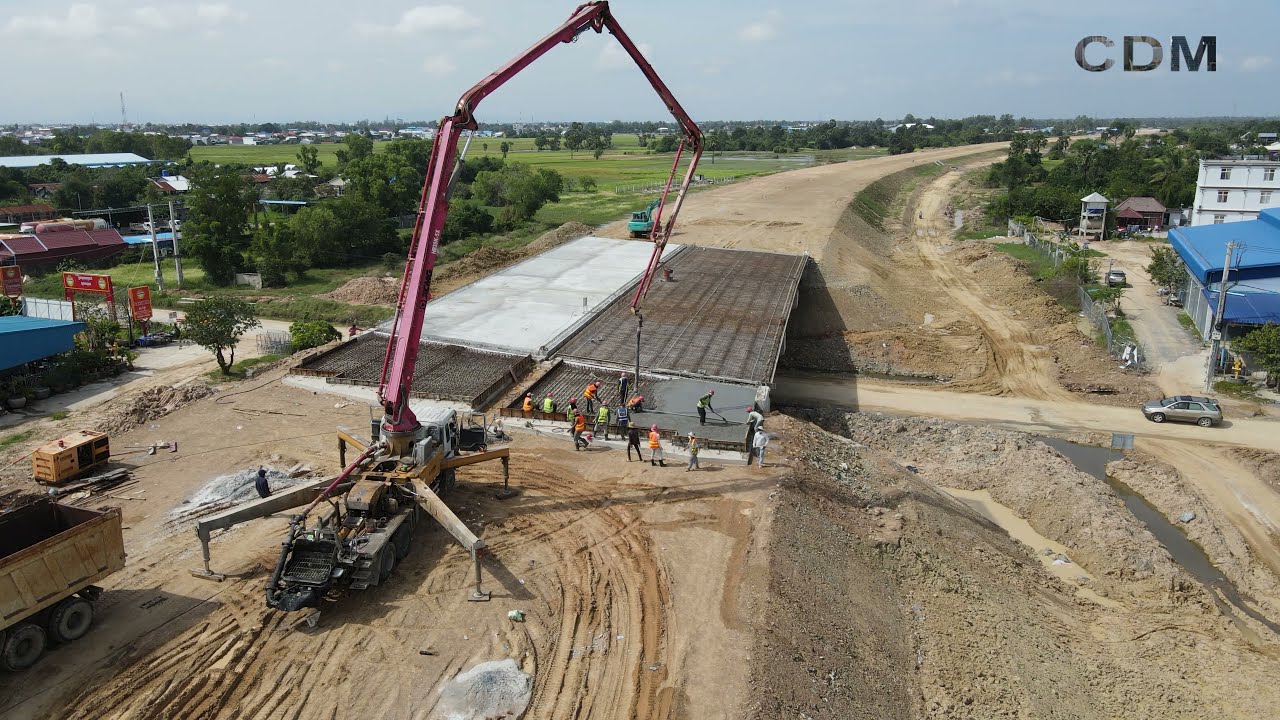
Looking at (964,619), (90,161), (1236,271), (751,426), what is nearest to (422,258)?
(751,426)

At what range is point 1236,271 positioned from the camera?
38.2m

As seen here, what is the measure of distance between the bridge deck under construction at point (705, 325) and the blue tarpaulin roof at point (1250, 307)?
59.8ft

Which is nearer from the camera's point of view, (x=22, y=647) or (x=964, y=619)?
(x=22, y=647)

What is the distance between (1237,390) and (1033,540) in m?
15.2

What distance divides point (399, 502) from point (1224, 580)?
68.8 feet

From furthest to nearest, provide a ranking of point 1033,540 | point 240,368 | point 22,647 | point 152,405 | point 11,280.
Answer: point 11,280, point 240,368, point 152,405, point 1033,540, point 22,647

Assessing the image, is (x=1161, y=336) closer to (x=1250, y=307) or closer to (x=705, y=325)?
(x=1250, y=307)

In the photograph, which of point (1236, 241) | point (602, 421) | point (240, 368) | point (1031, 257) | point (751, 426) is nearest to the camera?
point (602, 421)

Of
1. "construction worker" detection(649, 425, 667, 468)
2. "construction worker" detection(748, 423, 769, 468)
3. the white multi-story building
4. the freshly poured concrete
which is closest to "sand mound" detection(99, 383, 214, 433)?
the freshly poured concrete

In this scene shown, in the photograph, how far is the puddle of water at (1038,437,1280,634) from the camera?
20.1 m

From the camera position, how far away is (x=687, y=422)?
24.4m

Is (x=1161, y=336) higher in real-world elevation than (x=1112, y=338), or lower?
lower

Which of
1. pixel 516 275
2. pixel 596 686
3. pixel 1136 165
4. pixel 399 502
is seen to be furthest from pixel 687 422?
pixel 1136 165

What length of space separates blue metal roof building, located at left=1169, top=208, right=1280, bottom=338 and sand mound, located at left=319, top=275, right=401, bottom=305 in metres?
40.8
